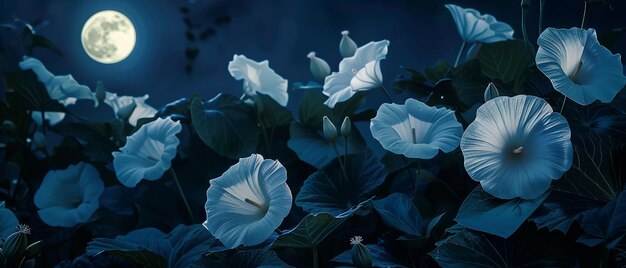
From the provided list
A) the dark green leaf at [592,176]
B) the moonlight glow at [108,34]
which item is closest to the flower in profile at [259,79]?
the dark green leaf at [592,176]

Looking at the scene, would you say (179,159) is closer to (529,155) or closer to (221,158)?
(221,158)

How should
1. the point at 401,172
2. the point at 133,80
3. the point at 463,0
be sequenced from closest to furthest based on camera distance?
the point at 401,172 < the point at 463,0 < the point at 133,80

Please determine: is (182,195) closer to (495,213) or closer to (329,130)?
(329,130)

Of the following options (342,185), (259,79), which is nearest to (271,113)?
(259,79)

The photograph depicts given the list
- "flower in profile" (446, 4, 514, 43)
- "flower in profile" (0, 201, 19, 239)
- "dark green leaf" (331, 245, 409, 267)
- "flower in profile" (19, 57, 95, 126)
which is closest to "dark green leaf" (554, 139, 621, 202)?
"dark green leaf" (331, 245, 409, 267)

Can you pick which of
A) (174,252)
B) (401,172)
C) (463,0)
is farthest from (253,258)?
(463,0)

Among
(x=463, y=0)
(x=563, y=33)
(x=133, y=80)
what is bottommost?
(x=133, y=80)

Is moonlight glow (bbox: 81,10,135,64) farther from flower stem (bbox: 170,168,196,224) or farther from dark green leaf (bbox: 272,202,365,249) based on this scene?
dark green leaf (bbox: 272,202,365,249)
